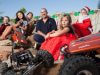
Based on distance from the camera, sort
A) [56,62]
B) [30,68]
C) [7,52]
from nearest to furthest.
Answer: [30,68]
[56,62]
[7,52]


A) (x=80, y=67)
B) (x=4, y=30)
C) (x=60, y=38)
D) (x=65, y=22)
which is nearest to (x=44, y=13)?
(x=4, y=30)

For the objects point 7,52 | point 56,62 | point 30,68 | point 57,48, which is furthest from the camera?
point 7,52

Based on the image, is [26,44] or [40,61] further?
[26,44]

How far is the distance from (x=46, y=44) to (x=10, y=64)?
1.23 metres

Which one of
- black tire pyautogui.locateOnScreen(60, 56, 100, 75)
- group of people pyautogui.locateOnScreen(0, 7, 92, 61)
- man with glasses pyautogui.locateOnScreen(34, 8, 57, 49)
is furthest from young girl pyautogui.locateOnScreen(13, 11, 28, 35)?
black tire pyautogui.locateOnScreen(60, 56, 100, 75)

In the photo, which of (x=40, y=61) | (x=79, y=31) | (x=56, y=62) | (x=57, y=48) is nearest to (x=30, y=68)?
(x=40, y=61)

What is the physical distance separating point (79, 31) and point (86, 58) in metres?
1.91

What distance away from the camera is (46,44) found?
7.25 metres

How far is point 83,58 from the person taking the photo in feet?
17.6

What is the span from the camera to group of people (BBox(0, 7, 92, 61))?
23.1 feet

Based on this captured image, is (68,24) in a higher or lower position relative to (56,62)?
higher

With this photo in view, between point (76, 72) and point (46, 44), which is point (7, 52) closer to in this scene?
point (46, 44)

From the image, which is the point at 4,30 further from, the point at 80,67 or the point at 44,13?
the point at 80,67

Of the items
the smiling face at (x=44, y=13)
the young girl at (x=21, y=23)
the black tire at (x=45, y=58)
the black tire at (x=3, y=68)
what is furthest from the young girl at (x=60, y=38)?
the young girl at (x=21, y=23)
